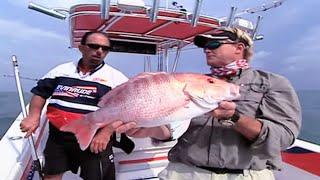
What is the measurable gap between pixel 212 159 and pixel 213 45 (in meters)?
0.62

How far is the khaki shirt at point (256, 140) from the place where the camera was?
171cm

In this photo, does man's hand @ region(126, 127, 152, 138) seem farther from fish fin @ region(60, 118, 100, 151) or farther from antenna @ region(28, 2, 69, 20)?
antenna @ region(28, 2, 69, 20)

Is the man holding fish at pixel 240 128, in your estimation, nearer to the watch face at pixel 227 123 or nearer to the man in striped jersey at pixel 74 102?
the watch face at pixel 227 123

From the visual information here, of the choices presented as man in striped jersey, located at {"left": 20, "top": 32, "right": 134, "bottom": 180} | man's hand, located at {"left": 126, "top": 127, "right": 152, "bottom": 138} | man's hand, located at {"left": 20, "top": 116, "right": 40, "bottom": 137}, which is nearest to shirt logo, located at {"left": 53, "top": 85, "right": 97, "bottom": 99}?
man in striped jersey, located at {"left": 20, "top": 32, "right": 134, "bottom": 180}

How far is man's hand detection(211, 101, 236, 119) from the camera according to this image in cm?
149

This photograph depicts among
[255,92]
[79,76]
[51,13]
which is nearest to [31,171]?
[79,76]

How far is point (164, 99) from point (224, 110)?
29 cm

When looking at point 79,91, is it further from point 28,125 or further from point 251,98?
point 251,98

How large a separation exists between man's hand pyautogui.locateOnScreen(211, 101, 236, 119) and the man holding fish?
50 mm

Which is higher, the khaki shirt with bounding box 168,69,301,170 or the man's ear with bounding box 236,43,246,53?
the man's ear with bounding box 236,43,246,53

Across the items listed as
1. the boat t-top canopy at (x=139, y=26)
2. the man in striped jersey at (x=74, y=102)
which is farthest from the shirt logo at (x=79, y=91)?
the boat t-top canopy at (x=139, y=26)

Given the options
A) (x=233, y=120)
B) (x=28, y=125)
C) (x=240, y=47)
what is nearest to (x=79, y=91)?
(x=28, y=125)

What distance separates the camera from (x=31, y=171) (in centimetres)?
324

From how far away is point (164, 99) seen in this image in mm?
1419
